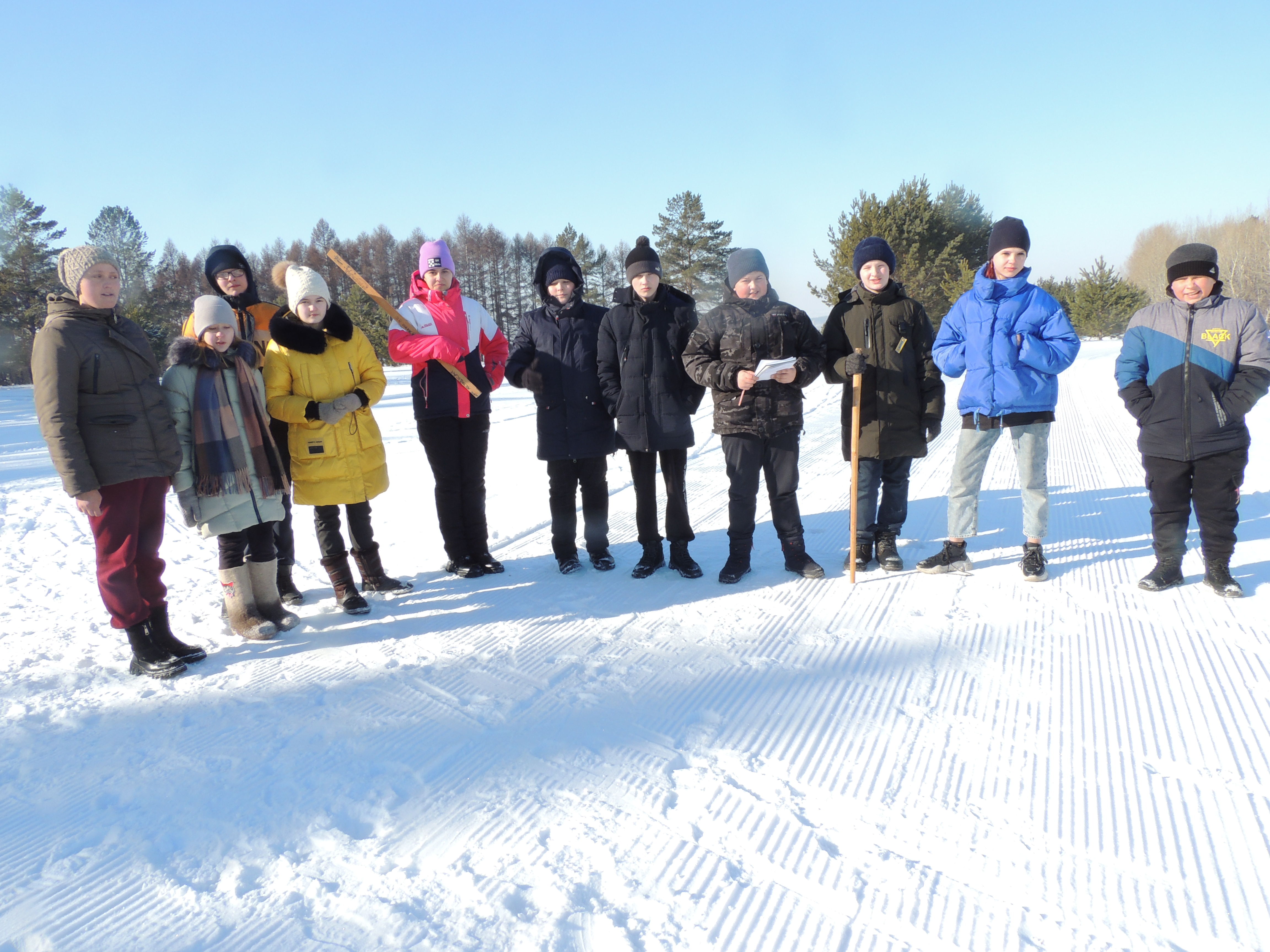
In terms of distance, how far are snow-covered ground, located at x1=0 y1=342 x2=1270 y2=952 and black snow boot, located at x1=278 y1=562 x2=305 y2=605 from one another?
99 millimetres

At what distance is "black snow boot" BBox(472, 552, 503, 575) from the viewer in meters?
4.46

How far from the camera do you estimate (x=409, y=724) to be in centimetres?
269

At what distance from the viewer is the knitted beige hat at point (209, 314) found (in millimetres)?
3424

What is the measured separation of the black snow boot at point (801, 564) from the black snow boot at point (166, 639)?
10.3 ft

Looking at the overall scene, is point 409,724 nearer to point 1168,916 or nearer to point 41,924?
point 41,924

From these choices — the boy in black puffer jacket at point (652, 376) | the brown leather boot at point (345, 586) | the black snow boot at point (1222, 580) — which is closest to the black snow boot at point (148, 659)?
the brown leather boot at point (345, 586)

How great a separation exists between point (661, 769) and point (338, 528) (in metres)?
2.42

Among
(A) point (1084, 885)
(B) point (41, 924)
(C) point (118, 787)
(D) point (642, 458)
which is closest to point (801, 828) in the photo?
(A) point (1084, 885)

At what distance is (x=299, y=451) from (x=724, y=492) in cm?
365

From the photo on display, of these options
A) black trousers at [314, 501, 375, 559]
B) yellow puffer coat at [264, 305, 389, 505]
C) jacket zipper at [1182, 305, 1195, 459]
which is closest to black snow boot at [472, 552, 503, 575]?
black trousers at [314, 501, 375, 559]

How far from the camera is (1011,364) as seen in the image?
3922 millimetres

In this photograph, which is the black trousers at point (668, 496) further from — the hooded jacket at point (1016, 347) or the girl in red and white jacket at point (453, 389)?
the hooded jacket at point (1016, 347)

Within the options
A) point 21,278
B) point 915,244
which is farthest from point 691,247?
point 21,278

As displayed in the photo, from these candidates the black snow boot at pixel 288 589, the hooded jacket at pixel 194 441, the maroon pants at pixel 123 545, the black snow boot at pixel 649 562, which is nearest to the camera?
the maroon pants at pixel 123 545
